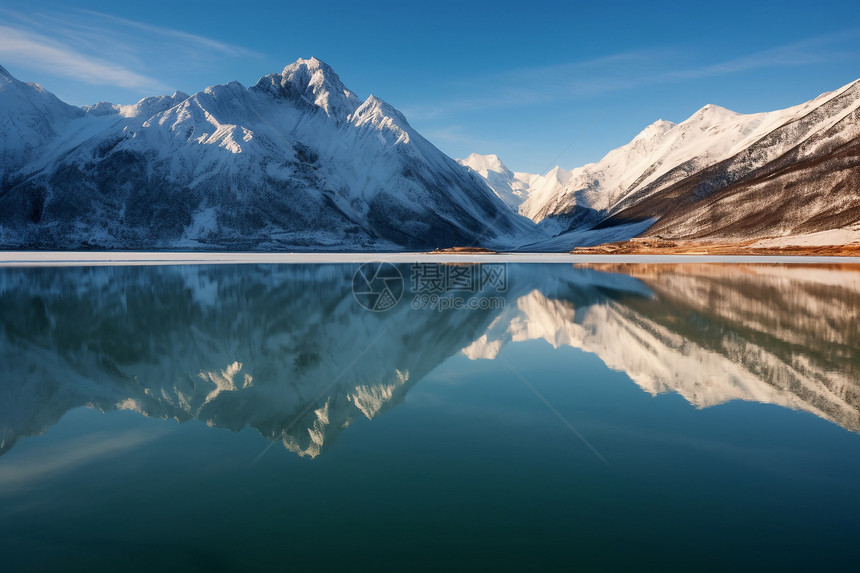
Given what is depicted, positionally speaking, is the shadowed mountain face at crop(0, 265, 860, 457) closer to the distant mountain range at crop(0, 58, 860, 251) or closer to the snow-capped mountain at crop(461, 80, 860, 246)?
the snow-capped mountain at crop(461, 80, 860, 246)

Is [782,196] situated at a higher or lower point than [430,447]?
higher

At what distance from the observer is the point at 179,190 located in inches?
6462

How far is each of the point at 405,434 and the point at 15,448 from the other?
6.35 meters

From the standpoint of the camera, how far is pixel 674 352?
1600cm

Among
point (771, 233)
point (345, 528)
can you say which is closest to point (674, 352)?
point (345, 528)

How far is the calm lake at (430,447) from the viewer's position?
6.08 metres

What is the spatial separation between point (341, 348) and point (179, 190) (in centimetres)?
16510

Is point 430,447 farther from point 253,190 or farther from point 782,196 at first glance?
point 253,190

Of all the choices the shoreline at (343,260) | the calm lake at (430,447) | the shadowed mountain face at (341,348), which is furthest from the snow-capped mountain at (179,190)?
the calm lake at (430,447)

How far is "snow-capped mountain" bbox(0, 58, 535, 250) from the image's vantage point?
6024 inches

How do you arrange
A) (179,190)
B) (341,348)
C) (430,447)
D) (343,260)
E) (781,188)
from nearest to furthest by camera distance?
(430,447) < (341,348) < (343,260) < (781,188) < (179,190)

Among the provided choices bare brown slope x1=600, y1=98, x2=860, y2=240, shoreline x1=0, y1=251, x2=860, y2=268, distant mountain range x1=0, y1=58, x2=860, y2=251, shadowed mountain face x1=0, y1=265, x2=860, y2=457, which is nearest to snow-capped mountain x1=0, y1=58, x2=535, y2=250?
distant mountain range x1=0, y1=58, x2=860, y2=251

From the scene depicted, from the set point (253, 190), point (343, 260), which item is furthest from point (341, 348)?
point (253, 190)

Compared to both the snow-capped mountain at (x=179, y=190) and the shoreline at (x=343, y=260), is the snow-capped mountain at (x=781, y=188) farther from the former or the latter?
the snow-capped mountain at (x=179, y=190)
